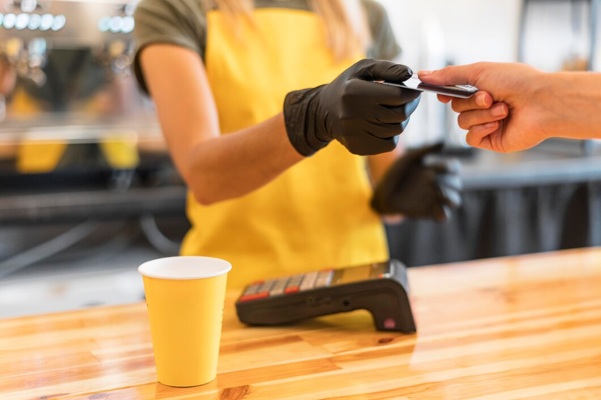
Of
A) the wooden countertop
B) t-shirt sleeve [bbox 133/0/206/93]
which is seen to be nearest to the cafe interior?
the wooden countertop

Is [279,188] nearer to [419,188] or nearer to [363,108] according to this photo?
[419,188]

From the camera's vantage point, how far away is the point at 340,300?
0.96m

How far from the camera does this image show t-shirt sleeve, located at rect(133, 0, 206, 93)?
127cm

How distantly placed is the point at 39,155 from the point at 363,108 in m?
1.45

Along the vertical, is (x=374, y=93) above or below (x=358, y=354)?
above

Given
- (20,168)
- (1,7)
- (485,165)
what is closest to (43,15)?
(1,7)

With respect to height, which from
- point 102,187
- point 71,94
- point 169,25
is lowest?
point 102,187

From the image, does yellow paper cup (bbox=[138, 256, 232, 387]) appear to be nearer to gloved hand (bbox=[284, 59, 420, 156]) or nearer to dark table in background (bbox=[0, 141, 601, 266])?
gloved hand (bbox=[284, 59, 420, 156])

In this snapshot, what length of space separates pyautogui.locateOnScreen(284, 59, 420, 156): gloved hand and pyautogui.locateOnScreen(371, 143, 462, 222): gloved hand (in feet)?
1.62

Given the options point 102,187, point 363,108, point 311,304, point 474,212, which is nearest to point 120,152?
point 102,187

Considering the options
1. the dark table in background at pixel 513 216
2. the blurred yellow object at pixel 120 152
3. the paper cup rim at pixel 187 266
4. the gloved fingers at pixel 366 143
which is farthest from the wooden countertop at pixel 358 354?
the blurred yellow object at pixel 120 152

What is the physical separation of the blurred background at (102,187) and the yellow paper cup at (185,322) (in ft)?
4.19

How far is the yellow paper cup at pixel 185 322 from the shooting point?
749 millimetres

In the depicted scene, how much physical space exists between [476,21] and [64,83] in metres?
1.68
